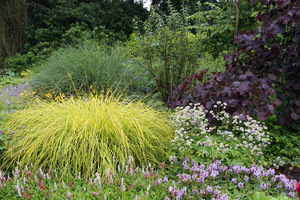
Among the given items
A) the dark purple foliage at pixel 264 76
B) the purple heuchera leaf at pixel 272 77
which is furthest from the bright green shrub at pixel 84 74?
the purple heuchera leaf at pixel 272 77

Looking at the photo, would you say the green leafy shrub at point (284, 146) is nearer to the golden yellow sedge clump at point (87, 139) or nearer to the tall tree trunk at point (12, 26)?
the golden yellow sedge clump at point (87, 139)

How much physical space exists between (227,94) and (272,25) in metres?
0.93

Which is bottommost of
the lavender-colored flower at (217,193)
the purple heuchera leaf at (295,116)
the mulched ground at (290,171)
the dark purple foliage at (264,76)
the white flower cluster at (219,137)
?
the mulched ground at (290,171)

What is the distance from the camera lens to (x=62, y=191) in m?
1.74

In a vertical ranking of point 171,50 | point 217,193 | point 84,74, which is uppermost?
point 171,50

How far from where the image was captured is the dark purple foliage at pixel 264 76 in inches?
103

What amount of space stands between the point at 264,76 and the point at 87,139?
2249mm

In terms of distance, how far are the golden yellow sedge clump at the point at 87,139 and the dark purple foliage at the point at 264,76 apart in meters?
0.81

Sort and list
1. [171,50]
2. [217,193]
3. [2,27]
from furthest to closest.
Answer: [2,27]
[171,50]
[217,193]

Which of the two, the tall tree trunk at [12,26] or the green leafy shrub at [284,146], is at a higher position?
the tall tree trunk at [12,26]

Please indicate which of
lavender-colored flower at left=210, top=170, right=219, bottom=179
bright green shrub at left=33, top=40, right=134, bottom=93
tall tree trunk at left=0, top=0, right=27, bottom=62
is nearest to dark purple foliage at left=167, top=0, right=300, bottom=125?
lavender-colored flower at left=210, top=170, right=219, bottom=179

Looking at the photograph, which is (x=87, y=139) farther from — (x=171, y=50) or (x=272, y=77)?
(x=171, y=50)

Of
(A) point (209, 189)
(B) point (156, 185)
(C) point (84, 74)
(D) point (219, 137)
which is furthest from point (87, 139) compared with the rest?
(C) point (84, 74)

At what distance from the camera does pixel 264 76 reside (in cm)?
293
